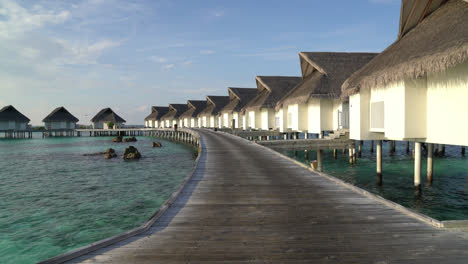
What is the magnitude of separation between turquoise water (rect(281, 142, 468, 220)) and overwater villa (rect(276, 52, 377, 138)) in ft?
10.5

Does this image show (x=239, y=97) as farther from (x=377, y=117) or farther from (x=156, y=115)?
(x=156, y=115)

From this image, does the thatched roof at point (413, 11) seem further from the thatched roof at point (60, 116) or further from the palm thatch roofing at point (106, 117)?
the thatched roof at point (60, 116)

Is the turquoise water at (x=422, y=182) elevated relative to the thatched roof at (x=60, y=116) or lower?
lower

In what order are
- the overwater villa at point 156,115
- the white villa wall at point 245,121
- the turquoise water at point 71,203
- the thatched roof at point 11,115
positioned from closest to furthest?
the turquoise water at point 71,203
the white villa wall at point 245,121
the thatched roof at point 11,115
the overwater villa at point 156,115

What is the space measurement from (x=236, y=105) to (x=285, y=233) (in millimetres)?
37406

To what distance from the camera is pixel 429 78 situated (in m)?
10.5

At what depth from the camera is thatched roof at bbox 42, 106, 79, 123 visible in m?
69.6

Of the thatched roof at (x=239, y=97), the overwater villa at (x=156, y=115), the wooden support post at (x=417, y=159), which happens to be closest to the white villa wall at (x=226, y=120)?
the thatched roof at (x=239, y=97)

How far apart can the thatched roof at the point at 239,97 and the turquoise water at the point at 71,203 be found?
19922 millimetres

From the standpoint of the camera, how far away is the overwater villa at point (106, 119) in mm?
74312

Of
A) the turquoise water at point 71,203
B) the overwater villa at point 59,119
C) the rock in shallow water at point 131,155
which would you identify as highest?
the overwater villa at point 59,119

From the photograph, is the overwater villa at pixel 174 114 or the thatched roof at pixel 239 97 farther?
the overwater villa at pixel 174 114

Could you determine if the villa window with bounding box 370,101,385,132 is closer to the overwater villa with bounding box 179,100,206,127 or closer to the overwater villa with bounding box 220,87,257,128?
the overwater villa with bounding box 220,87,257,128

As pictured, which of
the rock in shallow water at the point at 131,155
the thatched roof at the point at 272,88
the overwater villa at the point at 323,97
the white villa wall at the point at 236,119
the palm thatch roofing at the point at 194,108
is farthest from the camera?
the palm thatch roofing at the point at 194,108
